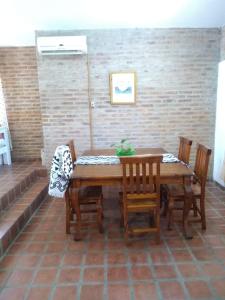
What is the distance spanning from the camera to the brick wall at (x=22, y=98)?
4738 millimetres

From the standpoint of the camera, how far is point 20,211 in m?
2.88

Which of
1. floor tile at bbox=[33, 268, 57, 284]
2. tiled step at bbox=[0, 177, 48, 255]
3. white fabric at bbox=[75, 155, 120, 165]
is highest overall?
white fabric at bbox=[75, 155, 120, 165]

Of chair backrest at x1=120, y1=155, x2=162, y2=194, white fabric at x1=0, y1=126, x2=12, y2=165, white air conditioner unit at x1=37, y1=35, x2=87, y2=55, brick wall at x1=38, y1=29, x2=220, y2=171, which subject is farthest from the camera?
white fabric at x1=0, y1=126, x2=12, y2=165

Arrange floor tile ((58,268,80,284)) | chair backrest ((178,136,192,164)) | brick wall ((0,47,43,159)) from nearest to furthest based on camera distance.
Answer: floor tile ((58,268,80,284)) → chair backrest ((178,136,192,164)) → brick wall ((0,47,43,159))

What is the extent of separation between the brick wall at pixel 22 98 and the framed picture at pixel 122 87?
178 centimetres

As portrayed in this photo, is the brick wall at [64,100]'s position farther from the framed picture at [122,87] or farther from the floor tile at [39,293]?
the floor tile at [39,293]

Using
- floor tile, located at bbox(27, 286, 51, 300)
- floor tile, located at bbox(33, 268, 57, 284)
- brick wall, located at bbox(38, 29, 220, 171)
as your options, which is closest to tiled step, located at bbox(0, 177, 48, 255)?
floor tile, located at bbox(33, 268, 57, 284)

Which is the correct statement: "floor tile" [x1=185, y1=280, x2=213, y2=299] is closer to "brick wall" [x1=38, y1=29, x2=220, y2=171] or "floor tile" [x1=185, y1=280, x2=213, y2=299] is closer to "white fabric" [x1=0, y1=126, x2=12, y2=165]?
"brick wall" [x1=38, y1=29, x2=220, y2=171]

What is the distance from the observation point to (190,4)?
2.97 m

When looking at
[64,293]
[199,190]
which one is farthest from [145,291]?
[199,190]

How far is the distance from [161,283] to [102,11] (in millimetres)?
3132

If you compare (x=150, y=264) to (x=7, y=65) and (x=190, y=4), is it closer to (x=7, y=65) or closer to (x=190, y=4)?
(x=190, y=4)

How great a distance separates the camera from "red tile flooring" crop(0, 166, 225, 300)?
5.98ft

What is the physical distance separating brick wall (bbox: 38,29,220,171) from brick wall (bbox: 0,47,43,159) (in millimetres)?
1018
